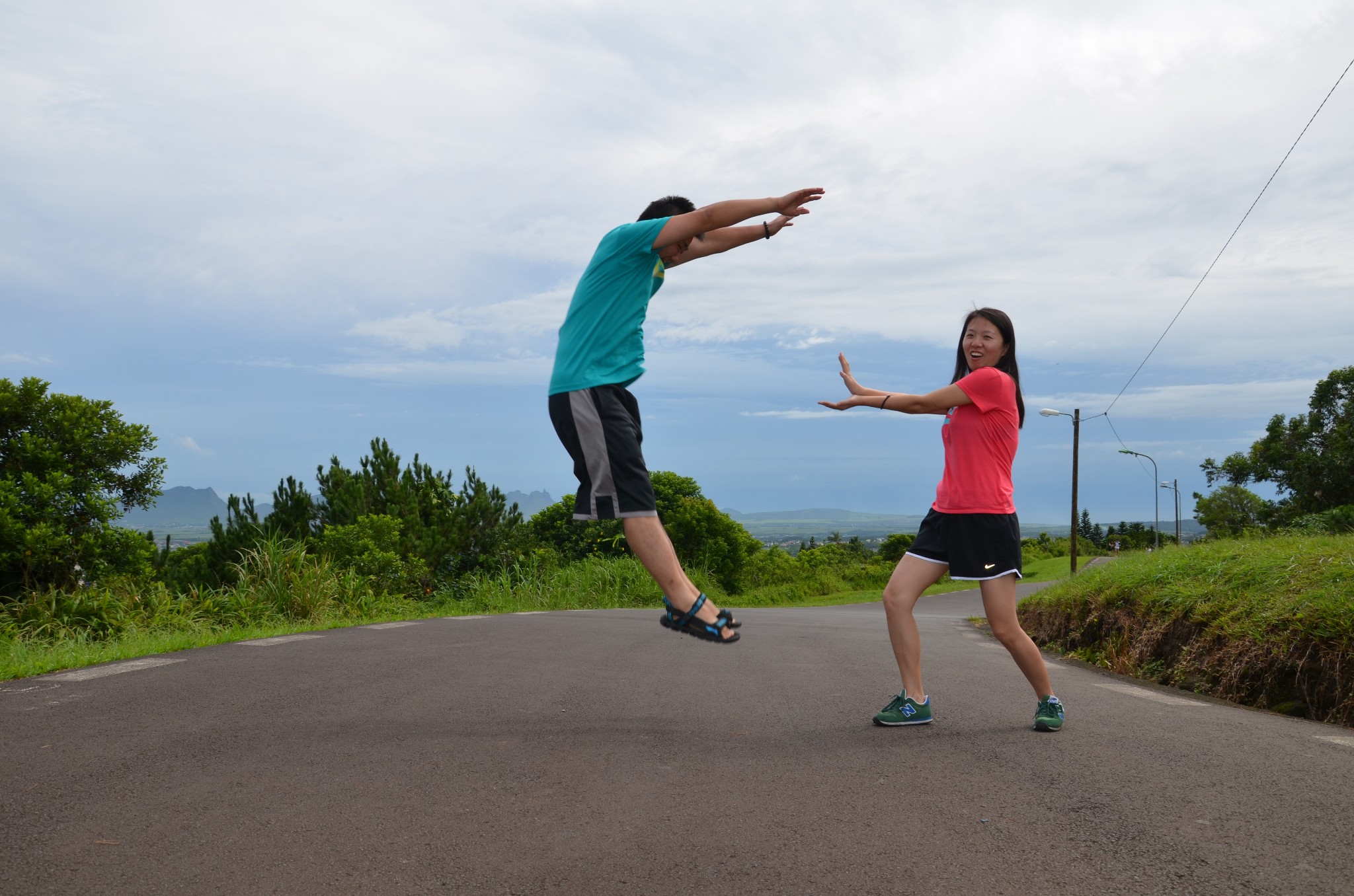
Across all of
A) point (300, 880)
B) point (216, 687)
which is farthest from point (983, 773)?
point (216, 687)

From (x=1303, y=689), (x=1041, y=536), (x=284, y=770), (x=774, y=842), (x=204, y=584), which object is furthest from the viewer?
(x=1041, y=536)

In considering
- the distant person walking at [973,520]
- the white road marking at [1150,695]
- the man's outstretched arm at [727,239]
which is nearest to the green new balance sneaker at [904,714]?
the distant person walking at [973,520]

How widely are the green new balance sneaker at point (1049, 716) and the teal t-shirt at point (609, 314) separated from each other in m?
2.50

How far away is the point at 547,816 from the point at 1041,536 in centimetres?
6931

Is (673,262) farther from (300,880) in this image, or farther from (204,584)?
(204,584)

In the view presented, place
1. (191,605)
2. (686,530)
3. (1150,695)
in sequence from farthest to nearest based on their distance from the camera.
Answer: (686,530) → (191,605) → (1150,695)

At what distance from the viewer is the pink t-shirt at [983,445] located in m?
4.28

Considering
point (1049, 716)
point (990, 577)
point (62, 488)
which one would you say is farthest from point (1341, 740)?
point (62, 488)

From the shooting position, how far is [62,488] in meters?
11.9

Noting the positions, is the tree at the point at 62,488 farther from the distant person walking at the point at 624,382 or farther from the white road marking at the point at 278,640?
the distant person walking at the point at 624,382

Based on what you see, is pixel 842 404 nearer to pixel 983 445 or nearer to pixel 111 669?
pixel 983 445

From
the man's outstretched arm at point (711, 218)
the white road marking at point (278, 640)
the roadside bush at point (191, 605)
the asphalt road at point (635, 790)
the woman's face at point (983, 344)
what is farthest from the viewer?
the roadside bush at point (191, 605)

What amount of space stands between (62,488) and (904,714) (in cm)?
1195

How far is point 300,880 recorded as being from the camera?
2455mm
